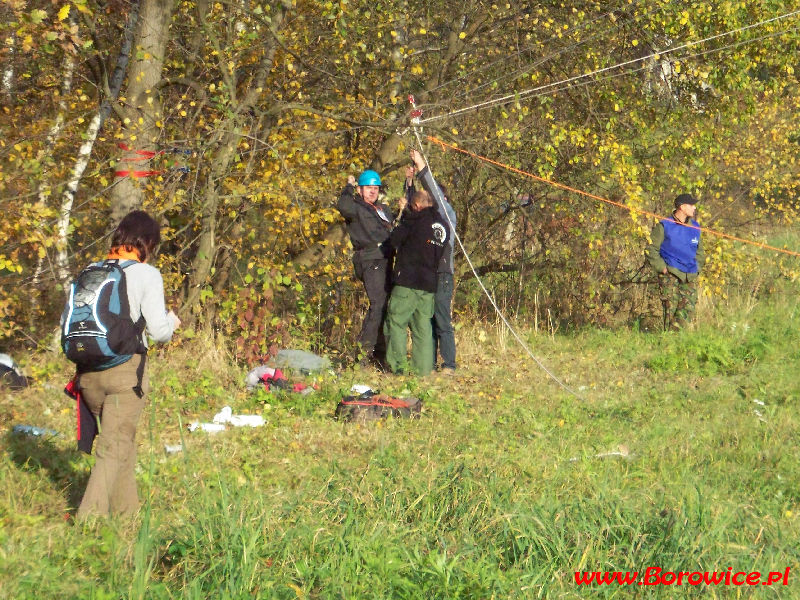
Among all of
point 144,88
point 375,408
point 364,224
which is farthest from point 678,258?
point 144,88

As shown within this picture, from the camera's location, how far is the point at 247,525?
168 inches

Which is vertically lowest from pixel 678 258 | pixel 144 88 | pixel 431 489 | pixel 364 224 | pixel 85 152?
pixel 431 489

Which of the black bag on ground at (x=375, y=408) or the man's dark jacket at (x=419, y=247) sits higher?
the man's dark jacket at (x=419, y=247)

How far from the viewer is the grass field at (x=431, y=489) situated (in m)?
4.16

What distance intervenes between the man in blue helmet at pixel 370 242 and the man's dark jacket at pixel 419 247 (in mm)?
275

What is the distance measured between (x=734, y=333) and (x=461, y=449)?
223 inches

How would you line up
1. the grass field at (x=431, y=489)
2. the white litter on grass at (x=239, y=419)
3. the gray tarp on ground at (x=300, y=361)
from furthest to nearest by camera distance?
the gray tarp on ground at (x=300, y=361)
the white litter on grass at (x=239, y=419)
the grass field at (x=431, y=489)

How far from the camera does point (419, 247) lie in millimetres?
9406

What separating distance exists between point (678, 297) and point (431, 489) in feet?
22.7

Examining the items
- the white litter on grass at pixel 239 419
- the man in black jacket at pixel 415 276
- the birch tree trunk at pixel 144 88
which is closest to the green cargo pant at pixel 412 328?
the man in black jacket at pixel 415 276

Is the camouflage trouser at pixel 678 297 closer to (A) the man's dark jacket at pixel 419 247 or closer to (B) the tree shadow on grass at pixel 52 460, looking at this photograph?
(A) the man's dark jacket at pixel 419 247

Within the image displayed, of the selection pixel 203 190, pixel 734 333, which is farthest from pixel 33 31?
pixel 734 333

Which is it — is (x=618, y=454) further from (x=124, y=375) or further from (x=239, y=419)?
(x=124, y=375)

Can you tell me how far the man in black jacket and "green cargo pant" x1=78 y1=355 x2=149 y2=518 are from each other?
15.3 ft
